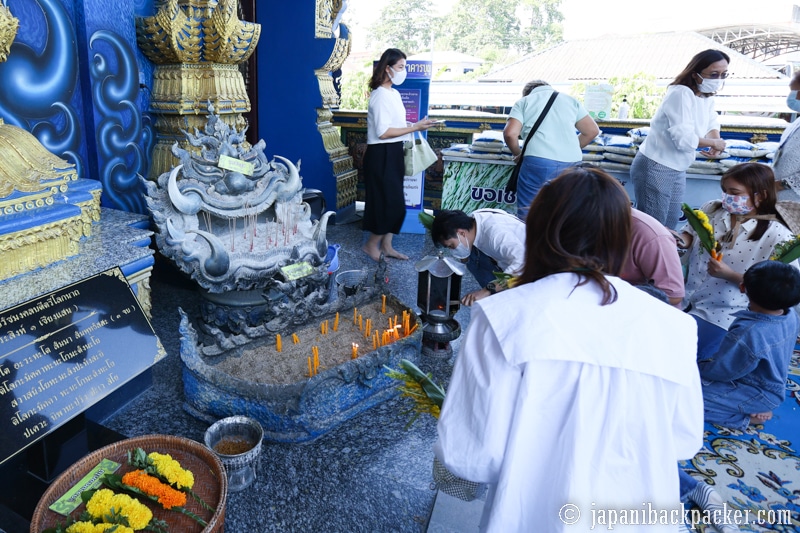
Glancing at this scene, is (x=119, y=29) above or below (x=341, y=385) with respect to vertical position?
above

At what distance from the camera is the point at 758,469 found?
2.28m

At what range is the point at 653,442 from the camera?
3.51ft

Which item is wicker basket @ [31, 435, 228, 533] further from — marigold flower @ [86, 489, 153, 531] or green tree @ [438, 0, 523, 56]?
green tree @ [438, 0, 523, 56]

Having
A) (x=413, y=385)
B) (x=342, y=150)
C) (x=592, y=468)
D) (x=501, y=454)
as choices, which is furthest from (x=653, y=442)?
(x=342, y=150)

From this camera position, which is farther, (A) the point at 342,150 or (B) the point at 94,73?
(A) the point at 342,150

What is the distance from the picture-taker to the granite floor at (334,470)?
1.93 m

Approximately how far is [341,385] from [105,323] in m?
0.97

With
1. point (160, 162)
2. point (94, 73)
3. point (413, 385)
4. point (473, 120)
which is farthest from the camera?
point (473, 120)

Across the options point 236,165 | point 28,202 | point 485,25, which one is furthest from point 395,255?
point 485,25

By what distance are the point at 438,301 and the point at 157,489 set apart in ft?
6.29

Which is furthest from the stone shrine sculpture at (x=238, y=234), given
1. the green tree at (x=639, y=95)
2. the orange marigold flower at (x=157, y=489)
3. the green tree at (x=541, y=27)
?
the green tree at (x=541, y=27)

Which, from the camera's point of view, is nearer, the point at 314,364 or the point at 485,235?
the point at 314,364

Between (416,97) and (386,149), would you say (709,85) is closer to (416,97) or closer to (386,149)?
(386,149)

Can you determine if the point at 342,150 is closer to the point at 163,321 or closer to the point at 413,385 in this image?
the point at 163,321
